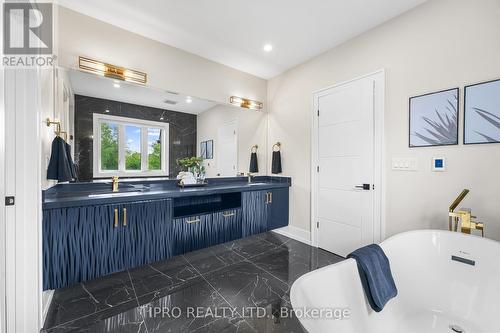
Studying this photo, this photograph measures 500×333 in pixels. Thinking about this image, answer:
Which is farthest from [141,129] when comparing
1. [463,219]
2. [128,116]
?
[463,219]

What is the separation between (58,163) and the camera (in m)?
1.81

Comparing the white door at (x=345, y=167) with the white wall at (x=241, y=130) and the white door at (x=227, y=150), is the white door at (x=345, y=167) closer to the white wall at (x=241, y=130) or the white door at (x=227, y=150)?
the white wall at (x=241, y=130)

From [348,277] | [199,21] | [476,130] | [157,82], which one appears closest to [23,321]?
[348,277]

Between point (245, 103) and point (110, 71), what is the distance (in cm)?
181

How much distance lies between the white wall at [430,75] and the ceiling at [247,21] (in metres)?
0.22

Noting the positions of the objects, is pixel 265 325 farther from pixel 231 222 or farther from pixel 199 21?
pixel 199 21

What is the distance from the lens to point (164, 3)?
2029 mm

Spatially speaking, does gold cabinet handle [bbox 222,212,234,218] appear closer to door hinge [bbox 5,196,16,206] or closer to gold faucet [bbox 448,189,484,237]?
door hinge [bbox 5,196,16,206]

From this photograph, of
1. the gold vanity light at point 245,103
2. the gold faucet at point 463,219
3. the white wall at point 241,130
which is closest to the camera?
the gold faucet at point 463,219

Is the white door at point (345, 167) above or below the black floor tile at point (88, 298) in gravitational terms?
above

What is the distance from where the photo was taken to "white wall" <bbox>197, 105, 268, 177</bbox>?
9.98ft

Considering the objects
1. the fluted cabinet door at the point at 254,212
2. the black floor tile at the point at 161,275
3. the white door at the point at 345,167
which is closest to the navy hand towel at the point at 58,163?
the black floor tile at the point at 161,275

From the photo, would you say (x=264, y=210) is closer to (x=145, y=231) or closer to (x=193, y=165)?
(x=193, y=165)

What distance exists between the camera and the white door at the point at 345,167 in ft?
7.97
